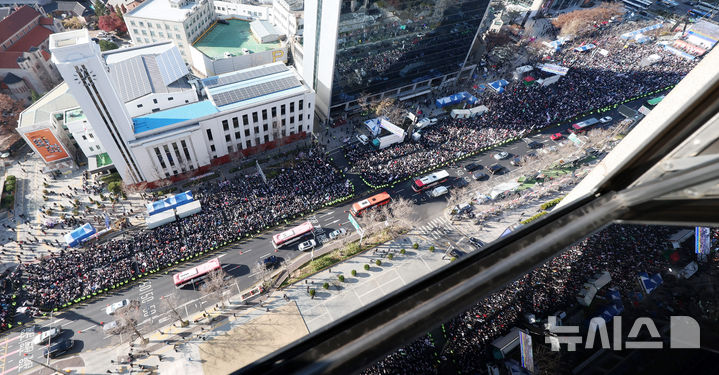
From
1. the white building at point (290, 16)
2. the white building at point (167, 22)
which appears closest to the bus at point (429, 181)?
the white building at point (290, 16)

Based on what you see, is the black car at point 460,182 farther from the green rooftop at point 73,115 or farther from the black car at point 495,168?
the green rooftop at point 73,115

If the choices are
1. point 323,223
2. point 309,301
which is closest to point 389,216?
point 323,223

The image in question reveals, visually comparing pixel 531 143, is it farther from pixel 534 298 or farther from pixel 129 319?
pixel 129 319

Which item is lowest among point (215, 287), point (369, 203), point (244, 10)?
point (215, 287)

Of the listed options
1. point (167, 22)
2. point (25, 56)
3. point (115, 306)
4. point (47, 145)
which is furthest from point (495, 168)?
point (25, 56)

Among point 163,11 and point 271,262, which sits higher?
point 163,11

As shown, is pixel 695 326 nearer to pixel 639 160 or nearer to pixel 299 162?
pixel 639 160
